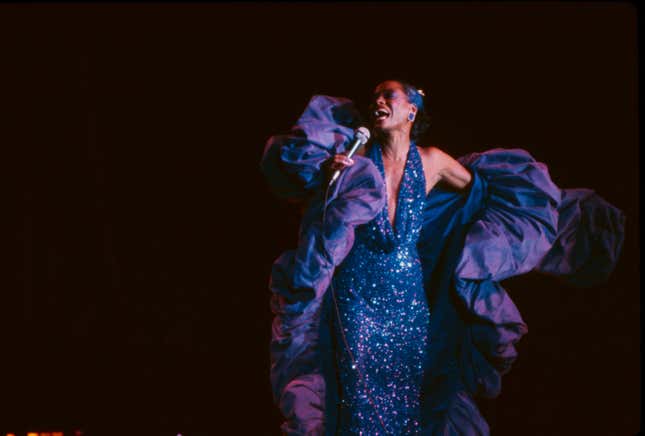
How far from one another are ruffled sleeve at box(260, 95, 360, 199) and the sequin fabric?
193 mm

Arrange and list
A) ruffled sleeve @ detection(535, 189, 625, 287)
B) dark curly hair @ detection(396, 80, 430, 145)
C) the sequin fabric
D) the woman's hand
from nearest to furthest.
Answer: the woman's hand → the sequin fabric → dark curly hair @ detection(396, 80, 430, 145) → ruffled sleeve @ detection(535, 189, 625, 287)

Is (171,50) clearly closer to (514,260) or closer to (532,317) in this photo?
(514,260)

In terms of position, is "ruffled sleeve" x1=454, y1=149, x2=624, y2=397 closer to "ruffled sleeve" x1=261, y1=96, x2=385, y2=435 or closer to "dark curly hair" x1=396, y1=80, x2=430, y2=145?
"dark curly hair" x1=396, y1=80, x2=430, y2=145

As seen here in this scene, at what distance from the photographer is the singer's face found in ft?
6.64

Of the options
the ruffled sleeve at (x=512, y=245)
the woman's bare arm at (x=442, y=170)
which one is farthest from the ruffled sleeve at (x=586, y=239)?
the woman's bare arm at (x=442, y=170)

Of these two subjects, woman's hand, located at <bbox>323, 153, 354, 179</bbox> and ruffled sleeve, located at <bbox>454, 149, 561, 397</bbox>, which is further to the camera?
ruffled sleeve, located at <bbox>454, 149, 561, 397</bbox>

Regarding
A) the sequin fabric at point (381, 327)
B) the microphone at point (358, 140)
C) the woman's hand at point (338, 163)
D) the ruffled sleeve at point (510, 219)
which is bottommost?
the sequin fabric at point (381, 327)

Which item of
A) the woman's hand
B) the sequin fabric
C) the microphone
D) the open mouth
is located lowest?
the sequin fabric

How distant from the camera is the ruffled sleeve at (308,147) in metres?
1.90

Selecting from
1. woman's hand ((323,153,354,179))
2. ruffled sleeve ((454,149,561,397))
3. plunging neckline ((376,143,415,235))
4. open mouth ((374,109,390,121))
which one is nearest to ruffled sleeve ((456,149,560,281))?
ruffled sleeve ((454,149,561,397))

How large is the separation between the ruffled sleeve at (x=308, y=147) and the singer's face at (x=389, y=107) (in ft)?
0.29

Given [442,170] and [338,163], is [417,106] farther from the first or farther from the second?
[338,163]

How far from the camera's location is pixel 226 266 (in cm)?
254

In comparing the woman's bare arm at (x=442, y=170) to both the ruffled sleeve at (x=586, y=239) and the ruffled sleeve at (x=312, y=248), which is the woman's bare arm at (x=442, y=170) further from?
the ruffled sleeve at (x=586, y=239)
